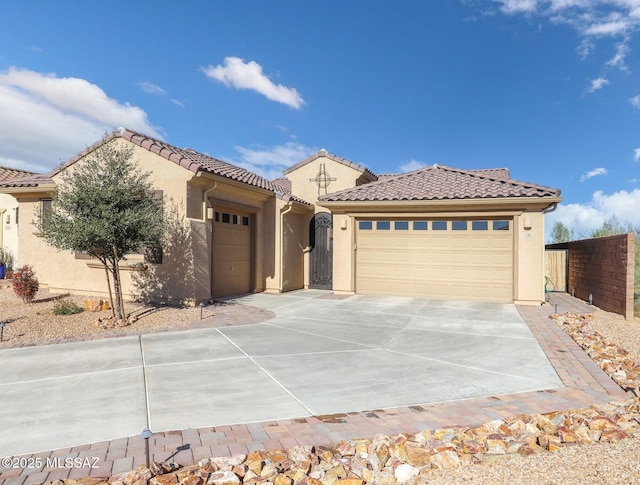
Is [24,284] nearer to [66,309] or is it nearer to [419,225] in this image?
[66,309]

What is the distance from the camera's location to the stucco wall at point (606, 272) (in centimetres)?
951

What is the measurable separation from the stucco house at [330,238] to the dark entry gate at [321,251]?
0.19ft

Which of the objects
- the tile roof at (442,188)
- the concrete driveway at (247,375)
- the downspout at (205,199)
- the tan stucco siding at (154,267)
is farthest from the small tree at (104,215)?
the tile roof at (442,188)

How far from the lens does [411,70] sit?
59.7 feet

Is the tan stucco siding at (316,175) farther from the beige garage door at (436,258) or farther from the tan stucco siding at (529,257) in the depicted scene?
the tan stucco siding at (529,257)

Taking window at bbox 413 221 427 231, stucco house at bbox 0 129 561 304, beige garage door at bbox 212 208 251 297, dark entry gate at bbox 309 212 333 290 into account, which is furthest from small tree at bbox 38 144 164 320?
window at bbox 413 221 427 231

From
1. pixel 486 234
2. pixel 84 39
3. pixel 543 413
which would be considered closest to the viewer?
pixel 543 413

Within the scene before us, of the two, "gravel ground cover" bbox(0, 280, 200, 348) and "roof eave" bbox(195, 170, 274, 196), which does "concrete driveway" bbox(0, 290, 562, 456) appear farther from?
"roof eave" bbox(195, 170, 274, 196)

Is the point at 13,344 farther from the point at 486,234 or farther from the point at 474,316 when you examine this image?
the point at 486,234

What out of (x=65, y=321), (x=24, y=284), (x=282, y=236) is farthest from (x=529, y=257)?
(x=24, y=284)

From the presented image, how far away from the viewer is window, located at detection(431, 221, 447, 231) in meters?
12.1

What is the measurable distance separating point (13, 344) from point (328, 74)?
1649 cm

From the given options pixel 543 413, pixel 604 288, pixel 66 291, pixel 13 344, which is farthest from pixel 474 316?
pixel 66 291

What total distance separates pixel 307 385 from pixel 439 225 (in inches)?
350
